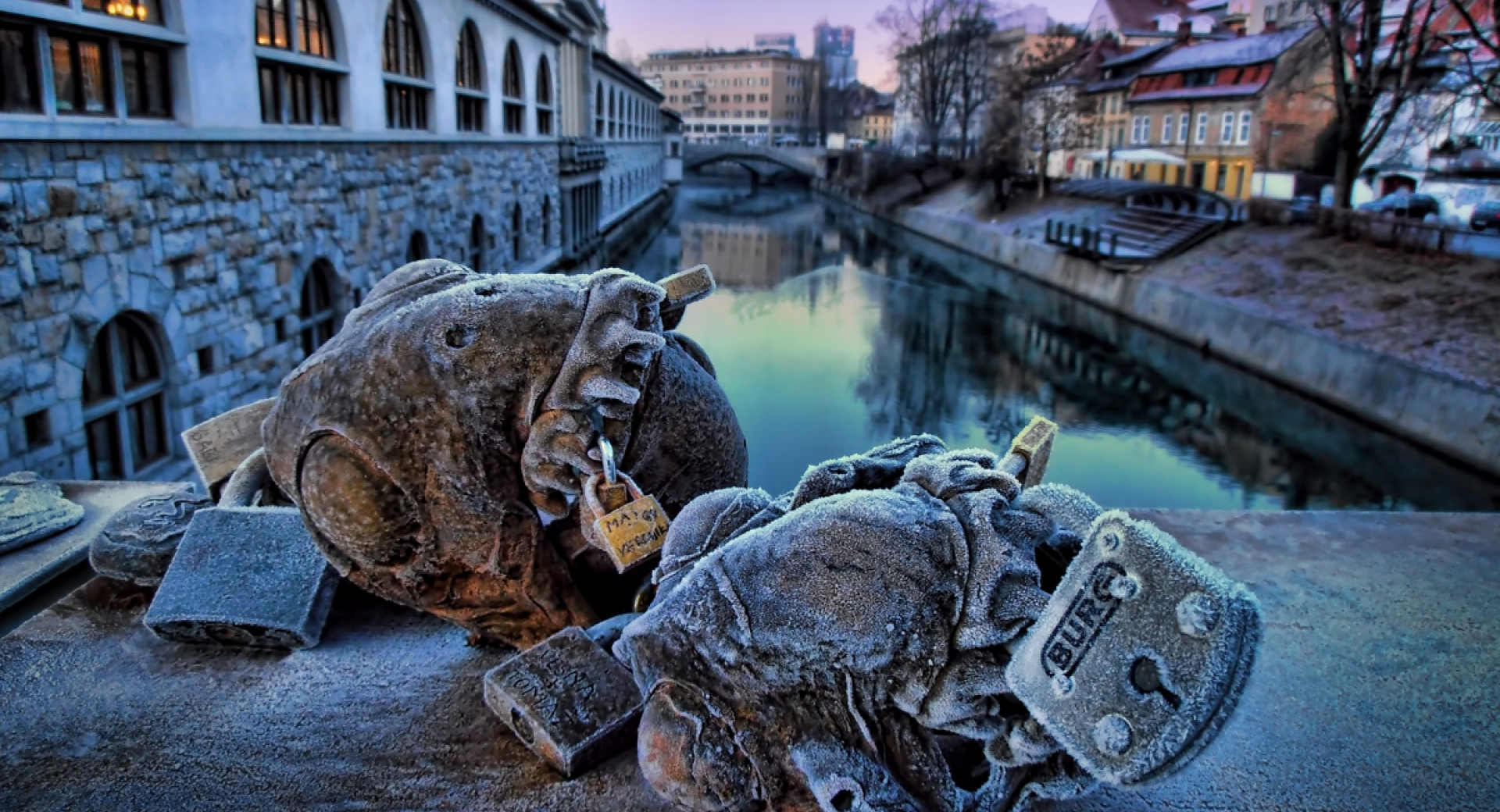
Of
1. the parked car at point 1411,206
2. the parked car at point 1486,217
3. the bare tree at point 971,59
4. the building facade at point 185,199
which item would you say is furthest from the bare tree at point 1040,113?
the building facade at point 185,199

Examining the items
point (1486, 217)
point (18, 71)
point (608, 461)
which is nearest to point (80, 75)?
point (18, 71)

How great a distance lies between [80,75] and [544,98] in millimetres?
15584

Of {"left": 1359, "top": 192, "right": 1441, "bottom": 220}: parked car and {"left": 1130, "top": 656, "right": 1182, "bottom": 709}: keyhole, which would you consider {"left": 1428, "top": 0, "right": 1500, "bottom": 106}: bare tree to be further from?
{"left": 1130, "top": 656, "right": 1182, "bottom": 709}: keyhole

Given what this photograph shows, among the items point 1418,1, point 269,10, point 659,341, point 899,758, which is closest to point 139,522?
point 659,341

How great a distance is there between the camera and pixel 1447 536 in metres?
4.77

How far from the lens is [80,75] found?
19.6ft

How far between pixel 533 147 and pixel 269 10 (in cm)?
1069

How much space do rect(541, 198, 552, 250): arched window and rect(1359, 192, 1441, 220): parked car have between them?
54.8 ft

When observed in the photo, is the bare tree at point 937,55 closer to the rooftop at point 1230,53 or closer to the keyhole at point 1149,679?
the rooftop at point 1230,53

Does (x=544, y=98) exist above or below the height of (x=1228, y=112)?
below

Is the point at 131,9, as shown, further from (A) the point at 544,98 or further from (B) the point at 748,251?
(B) the point at 748,251

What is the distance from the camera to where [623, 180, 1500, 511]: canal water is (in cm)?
1149

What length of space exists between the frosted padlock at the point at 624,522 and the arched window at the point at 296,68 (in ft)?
23.7

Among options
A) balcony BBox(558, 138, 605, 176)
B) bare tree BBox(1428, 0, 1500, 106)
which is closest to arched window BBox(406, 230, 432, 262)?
balcony BBox(558, 138, 605, 176)
